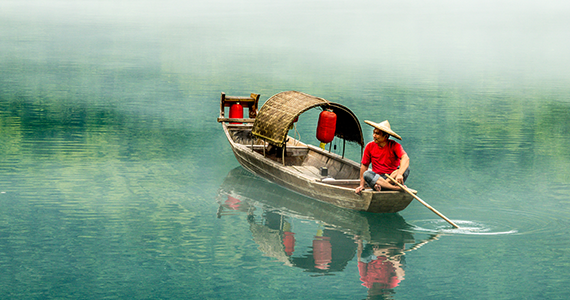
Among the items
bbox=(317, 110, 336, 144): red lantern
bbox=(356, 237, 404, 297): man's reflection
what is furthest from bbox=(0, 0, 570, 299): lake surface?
bbox=(317, 110, 336, 144): red lantern

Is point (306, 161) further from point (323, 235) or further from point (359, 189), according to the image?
point (323, 235)

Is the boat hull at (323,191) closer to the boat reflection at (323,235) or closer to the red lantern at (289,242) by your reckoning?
the boat reflection at (323,235)

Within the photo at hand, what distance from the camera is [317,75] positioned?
31641 mm

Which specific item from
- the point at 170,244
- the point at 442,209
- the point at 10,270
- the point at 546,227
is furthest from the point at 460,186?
the point at 10,270

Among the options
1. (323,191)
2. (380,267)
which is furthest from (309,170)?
(380,267)

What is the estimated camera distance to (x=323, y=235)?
9.47 metres

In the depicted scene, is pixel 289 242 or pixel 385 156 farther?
pixel 385 156

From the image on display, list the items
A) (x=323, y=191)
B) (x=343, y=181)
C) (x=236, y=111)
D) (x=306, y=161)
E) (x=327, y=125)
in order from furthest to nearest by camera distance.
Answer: (x=236, y=111) → (x=306, y=161) → (x=327, y=125) → (x=343, y=181) → (x=323, y=191)

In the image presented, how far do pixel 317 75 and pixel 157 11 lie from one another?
5939cm

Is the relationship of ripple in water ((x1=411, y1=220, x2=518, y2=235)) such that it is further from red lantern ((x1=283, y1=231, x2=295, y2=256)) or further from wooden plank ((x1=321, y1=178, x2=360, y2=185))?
red lantern ((x1=283, y1=231, x2=295, y2=256))

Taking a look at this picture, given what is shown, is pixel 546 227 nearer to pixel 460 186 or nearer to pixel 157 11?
pixel 460 186

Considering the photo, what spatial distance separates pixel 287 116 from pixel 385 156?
2329 mm

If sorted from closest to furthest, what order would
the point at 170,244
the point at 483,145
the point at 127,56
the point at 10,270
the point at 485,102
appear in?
1. the point at 10,270
2. the point at 170,244
3. the point at 483,145
4. the point at 485,102
5. the point at 127,56

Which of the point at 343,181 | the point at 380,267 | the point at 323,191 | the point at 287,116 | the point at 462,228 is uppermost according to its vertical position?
the point at 287,116
